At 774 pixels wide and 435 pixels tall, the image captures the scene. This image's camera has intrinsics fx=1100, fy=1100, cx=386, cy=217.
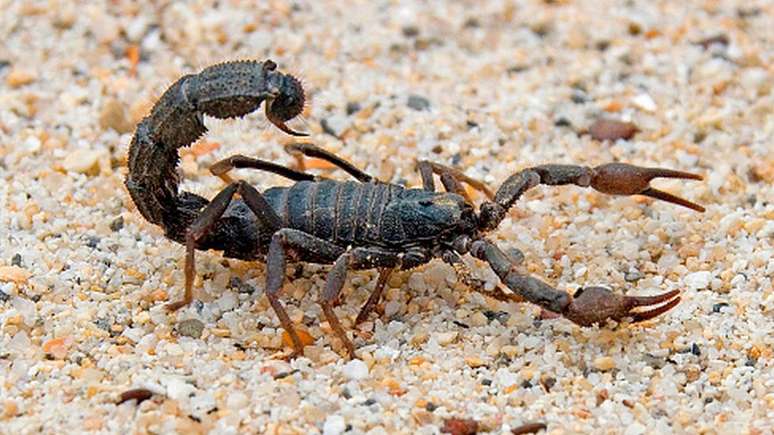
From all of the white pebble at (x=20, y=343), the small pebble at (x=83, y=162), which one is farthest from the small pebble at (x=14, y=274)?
the small pebble at (x=83, y=162)

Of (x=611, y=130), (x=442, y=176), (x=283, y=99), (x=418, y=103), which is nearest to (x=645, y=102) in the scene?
(x=611, y=130)

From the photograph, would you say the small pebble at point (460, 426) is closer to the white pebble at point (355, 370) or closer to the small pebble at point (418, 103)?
the white pebble at point (355, 370)

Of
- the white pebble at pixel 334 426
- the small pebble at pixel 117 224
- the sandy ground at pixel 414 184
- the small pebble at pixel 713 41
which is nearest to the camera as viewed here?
the white pebble at pixel 334 426

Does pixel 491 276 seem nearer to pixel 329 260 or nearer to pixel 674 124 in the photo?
pixel 329 260

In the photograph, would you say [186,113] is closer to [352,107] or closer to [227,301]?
[227,301]

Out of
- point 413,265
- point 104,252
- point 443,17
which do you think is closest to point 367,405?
point 413,265

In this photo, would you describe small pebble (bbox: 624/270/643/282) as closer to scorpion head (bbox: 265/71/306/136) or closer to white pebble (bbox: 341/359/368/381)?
white pebble (bbox: 341/359/368/381)

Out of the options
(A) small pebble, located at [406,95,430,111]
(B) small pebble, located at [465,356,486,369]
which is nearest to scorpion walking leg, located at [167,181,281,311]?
(B) small pebble, located at [465,356,486,369]
